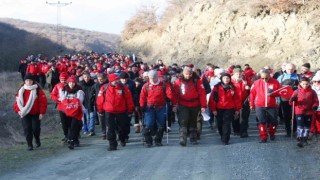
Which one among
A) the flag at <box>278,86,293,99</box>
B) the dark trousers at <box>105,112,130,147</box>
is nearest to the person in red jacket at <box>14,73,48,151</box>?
the dark trousers at <box>105,112,130,147</box>

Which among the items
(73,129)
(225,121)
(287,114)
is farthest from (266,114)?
(73,129)

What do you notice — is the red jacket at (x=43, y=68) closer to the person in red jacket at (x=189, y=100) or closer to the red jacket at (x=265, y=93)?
the person in red jacket at (x=189, y=100)

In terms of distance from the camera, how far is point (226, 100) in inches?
518

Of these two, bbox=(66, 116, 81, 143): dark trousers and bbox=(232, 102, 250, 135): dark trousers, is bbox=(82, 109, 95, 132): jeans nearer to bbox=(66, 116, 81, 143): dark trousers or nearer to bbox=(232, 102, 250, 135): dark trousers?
bbox=(66, 116, 81, 143): dark trousers

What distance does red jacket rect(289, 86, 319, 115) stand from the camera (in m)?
12.2

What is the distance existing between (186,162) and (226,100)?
3.14 meters

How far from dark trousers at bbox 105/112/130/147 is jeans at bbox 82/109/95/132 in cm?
272

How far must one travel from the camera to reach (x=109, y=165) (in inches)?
416

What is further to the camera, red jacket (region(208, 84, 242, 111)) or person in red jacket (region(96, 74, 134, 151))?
red jacket (region(208, 84, 242, 111))

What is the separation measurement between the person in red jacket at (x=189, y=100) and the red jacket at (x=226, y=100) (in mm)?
488

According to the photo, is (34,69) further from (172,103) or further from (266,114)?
(266,114)

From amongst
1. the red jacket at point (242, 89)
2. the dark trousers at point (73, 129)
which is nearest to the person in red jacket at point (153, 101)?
the dark trousers at point (73, 129)

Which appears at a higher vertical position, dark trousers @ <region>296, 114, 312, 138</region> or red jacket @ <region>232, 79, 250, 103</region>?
red jacket @ <region>232, 79, 250, 103</region>

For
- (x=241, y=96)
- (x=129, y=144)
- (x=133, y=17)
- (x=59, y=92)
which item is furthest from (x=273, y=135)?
(x=133, y=17)
